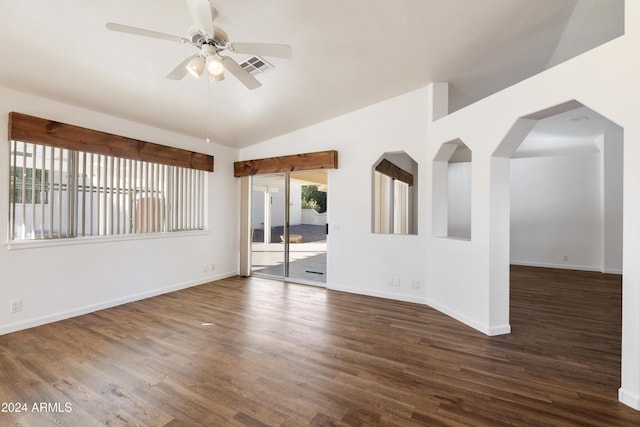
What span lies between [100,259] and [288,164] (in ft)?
10.2

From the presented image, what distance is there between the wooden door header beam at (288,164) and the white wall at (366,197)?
17 centimetres

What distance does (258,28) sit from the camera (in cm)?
247

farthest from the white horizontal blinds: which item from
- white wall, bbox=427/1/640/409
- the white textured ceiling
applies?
white wall, bbox=427/1/640/409

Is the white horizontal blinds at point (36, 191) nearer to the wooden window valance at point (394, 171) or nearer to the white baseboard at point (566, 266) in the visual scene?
the wooden window valance at point (394, 171)

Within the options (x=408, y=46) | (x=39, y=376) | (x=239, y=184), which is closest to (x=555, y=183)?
(x=408, y=46)

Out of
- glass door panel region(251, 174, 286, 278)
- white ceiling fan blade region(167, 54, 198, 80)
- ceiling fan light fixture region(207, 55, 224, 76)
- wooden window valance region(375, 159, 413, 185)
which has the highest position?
white ceiling fan blade region(167, 54, 198, 80)

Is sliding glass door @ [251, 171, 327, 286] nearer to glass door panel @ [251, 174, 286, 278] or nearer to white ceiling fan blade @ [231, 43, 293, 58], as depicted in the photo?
glass door panel @ [251, 174, 286, 278]

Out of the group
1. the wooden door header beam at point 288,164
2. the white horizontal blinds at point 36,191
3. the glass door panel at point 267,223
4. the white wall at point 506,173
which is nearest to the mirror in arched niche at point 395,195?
the wooden door header beam at point 288,164

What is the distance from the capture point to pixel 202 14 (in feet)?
5.86

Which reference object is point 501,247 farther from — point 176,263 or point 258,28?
point 176,263

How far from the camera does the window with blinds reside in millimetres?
3180

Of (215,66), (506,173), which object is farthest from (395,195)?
(215,66)

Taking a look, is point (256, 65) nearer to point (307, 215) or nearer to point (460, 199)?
point (307, 215)

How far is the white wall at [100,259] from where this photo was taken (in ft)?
9.98
